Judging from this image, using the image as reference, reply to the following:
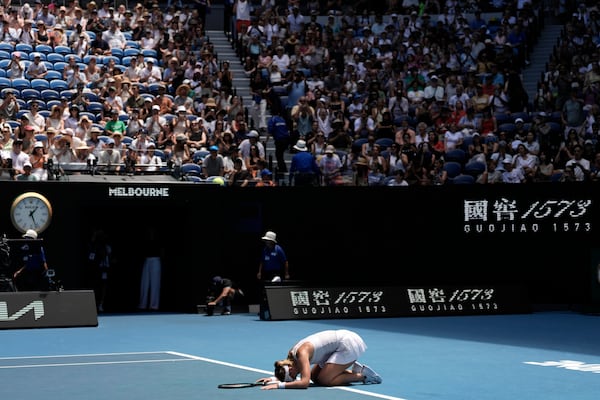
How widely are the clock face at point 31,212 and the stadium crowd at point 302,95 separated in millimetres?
601

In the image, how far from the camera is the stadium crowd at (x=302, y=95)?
26.6 meters

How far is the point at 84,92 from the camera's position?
1110 inches

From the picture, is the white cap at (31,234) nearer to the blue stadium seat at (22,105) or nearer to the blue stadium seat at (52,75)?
the blue stadium seat at (22,105)

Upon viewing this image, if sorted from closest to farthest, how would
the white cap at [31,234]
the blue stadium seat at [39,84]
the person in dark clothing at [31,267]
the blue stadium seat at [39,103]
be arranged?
1. the person in dark clothing at [31,267]
2. the white cap at [31,234]
3. the blue stadium seat at [39,103]
4. the blue stadium seat at [39,84]

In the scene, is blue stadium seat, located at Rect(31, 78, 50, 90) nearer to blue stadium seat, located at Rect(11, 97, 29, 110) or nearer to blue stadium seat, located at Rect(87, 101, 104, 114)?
blue stadium seat, located at Rect(11, 97, 29, 110)

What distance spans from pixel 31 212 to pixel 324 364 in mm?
13018

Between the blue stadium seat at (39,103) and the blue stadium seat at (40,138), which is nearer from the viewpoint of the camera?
the blue stadium seat at (40,138)

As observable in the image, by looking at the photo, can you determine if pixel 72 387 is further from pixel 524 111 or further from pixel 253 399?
pixel 524 111

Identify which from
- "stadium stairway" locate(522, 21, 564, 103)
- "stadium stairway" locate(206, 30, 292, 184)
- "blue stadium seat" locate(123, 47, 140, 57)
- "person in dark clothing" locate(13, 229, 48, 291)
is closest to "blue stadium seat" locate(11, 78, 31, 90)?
"blue stadium seat" locate(123, 47, 140, 57)

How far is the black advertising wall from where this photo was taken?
2653 centimetres

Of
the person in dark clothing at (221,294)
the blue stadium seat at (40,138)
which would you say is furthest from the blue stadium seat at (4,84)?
the person in dark clothing at (221,294)

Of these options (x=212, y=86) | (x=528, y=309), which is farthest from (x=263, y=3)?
(x=528, y=309)

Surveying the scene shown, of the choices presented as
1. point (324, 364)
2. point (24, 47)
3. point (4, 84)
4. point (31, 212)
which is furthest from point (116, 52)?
point (324, 364)

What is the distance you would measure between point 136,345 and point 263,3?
65.2 feet
